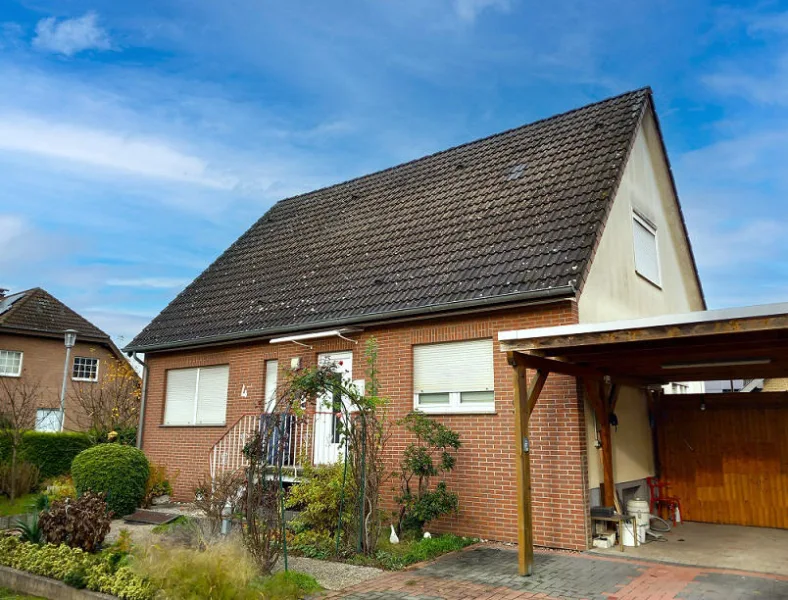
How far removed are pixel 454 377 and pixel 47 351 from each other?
24.8 metres

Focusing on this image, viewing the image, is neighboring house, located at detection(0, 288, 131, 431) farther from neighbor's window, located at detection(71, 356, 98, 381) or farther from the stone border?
the stone border

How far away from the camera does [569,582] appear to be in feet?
23.2

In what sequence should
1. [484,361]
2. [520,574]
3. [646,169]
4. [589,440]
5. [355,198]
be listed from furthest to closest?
1. [355,198]
2. [646,169]
3. [484,361]
4. [589,440]
5. [520,574]

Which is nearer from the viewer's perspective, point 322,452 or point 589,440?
point 589,440

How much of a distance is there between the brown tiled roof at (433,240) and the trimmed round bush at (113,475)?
3.13 metres

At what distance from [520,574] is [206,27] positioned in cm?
1026

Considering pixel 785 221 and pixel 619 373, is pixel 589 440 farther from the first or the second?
pixel 785 221

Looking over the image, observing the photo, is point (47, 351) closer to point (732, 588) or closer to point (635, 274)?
point (635, 274)

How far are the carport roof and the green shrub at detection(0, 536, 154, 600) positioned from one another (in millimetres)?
4979

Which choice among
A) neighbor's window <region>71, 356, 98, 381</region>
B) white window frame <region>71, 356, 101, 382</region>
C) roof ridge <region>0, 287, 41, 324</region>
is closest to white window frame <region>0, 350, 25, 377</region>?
roof ridge <region>0, 287, 41, 324</region>

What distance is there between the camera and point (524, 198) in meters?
11.9

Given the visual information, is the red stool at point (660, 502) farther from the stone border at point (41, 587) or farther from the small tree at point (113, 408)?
the small tree at point (113, 408)

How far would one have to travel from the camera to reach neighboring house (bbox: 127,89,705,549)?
945cm

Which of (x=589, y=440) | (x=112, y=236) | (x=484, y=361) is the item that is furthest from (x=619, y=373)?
(x=112, y=236)
